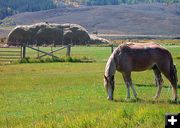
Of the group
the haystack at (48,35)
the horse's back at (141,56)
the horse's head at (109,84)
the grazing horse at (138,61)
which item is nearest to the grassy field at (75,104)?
the horse's head at (109,84)

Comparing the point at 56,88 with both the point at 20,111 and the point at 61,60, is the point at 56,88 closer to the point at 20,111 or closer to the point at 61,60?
the point at 20,111

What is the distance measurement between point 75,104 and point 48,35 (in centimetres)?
6281

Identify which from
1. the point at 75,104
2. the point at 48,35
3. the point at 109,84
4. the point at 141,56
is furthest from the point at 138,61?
the point at 48,35

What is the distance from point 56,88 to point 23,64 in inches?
703

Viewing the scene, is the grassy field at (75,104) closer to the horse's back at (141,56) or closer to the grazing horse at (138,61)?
the grazing horse at (138,61)

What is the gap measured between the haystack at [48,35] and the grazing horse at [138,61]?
192 ft

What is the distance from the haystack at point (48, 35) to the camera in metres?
78.1

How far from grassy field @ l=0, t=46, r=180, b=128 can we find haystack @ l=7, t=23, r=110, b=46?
46968 mm

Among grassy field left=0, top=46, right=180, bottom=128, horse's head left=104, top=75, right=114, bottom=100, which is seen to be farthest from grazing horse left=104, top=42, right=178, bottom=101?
grassy field left=0, top=46, right=180, bottom=128

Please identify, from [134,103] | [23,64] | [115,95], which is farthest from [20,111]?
[23,64]

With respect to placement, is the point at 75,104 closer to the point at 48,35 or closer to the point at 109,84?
the point at 109,84

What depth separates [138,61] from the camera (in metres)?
20.0

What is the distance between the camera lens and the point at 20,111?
16.2 m

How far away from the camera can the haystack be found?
7812 centimetres
